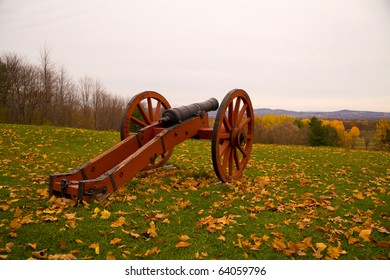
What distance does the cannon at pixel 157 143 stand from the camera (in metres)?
4.12

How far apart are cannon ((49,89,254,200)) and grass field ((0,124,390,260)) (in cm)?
27

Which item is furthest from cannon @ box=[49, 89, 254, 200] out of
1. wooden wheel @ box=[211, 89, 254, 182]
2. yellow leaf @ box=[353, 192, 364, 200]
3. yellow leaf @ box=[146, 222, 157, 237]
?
yellow leaf @ box=[353, 192, 364, 200]

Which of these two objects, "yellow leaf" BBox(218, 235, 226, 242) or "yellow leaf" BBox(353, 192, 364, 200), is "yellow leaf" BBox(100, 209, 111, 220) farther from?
"yellow leaf" BBox(353, 192, 364, 200)

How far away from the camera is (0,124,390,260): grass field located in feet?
9.95

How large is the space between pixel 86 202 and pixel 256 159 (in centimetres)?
632

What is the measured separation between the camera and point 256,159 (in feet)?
30.5

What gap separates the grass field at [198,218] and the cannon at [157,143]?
27 cm

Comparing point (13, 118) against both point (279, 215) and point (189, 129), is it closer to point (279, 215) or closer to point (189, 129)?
point (189, 129)

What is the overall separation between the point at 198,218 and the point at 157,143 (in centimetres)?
152

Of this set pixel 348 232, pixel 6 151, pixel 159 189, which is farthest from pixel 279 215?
pixel 6 151

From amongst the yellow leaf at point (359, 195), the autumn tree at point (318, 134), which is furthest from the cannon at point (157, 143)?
the autumn tree at point (318, 134)

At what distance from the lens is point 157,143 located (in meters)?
4.84

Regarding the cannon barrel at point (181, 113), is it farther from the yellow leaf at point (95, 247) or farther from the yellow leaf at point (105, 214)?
the yellow leaf at point (95, 247)

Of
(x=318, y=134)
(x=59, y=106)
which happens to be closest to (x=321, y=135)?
(x=318, y=134)
